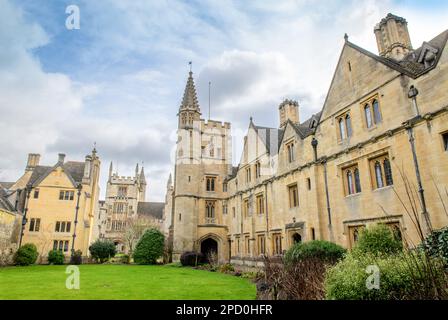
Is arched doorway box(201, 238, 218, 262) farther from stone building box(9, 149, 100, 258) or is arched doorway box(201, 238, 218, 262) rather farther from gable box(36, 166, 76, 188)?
gable box(36, 166, 76, 188)

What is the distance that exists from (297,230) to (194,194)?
1419cm

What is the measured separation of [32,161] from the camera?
3144 cm

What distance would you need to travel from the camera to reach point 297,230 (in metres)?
17.9

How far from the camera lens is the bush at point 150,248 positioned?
2870 centimetres

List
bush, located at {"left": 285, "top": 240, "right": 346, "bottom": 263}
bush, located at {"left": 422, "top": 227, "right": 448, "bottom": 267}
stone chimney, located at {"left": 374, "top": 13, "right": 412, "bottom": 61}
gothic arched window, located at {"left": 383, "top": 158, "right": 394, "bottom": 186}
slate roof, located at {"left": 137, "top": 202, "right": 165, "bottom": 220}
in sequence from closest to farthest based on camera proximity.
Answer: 1. bush, located at {"left": 422, "top": 227, "right": 448, "bottom": 267}
2. bush, located at {"left": 285, "top": 240, "right": 346, "bottom": 263}
3. gothic arched window, located at {"left": 383, "top": 158, "right": 394, "bottom": 186}
4. stone chimney, located at {"left": 374, "top": 13, "right": 412, "bottom": 61}
5. slate roof, located at {"left": 137, "top": 202, "right": 165, "bottom": 220}

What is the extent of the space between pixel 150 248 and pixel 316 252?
71.6 ft

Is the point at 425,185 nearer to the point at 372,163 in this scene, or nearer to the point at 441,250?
the point at 372,163

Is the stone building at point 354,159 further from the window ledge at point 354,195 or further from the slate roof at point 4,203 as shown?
the slate roof at point 4,203

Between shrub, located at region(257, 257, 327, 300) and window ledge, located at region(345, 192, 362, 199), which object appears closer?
shrub, located at region(257, 257, 327, 300)

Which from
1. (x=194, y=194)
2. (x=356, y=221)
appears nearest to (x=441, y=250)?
(x=356, y=221)

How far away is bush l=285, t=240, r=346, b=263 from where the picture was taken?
10.9 meters

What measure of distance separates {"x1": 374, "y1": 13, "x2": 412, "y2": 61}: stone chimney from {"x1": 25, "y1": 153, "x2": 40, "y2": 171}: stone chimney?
3412 centimetres

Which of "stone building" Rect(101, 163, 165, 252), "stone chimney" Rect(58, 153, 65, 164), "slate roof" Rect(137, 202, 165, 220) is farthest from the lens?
"slate roof" Rect(137, 202, 165, 220)

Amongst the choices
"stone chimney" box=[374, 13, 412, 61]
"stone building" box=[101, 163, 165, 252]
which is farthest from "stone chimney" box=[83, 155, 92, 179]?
"stone building" box=[101, 163, 165, 252]
